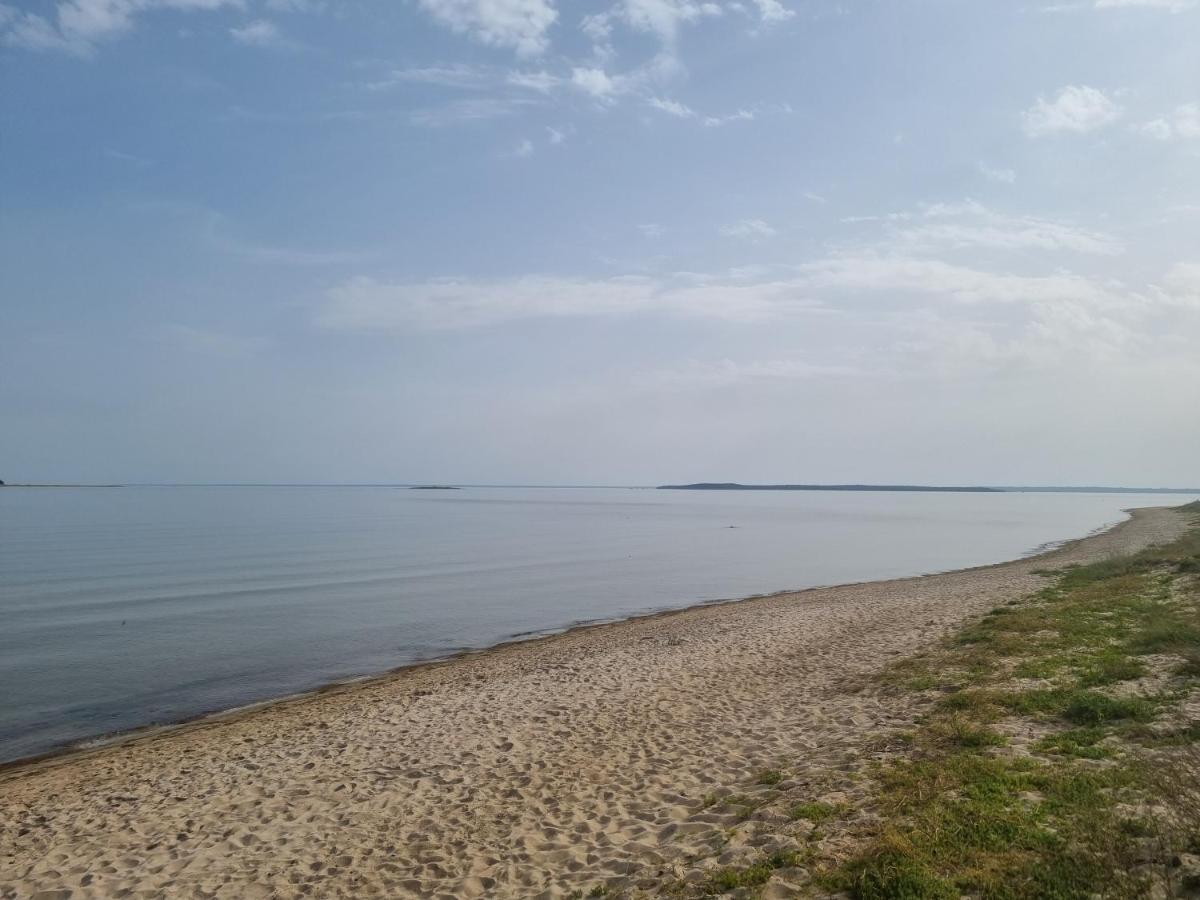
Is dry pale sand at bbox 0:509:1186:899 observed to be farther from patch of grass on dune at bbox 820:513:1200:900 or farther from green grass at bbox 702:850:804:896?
patch of grass on dune at bbox 820:513:1200:900

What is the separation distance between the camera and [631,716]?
47.9ft

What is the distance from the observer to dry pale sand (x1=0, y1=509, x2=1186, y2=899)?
28.2 ft

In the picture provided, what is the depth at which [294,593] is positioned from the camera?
35781 millimetres

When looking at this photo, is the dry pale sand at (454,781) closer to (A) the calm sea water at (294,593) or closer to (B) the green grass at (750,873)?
(B) the green grass at (750,873)

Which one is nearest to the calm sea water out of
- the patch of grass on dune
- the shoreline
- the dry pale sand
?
the shoreline

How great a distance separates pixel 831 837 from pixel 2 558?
187 ft

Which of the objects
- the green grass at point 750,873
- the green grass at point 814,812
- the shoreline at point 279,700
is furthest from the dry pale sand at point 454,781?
the green grass at point 814,812

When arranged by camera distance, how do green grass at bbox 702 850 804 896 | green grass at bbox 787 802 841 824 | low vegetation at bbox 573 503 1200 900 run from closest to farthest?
low vegetation at bbox 573 503 1200 900
green grass at bbox 702 850 804 896
green grass at bbox 787 802 841 824

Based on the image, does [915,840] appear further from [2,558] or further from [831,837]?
[2,558]

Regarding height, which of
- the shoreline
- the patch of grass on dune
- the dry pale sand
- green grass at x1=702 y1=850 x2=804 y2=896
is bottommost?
the shoreline

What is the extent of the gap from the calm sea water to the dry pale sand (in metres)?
3.56

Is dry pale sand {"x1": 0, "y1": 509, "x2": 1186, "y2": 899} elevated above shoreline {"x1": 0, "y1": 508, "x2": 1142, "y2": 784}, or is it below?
above

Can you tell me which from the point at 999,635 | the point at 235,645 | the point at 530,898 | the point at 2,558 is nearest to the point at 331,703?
the point at 235,645

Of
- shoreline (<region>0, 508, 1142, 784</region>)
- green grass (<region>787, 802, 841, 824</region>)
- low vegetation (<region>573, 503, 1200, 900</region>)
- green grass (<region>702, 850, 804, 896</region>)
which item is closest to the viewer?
low vegetation (<region>573, 503, 1200, 900</region>)
